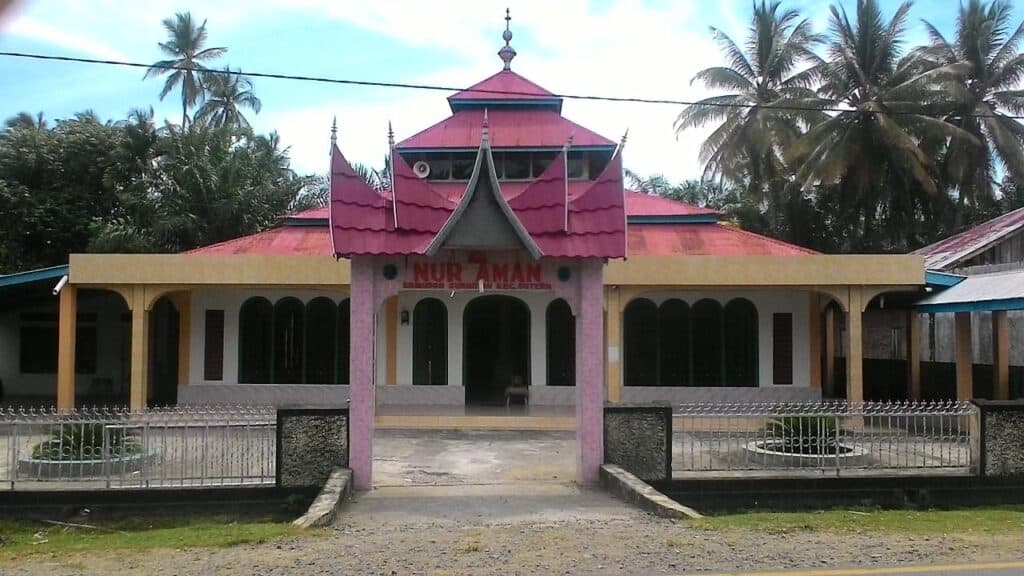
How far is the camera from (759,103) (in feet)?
103

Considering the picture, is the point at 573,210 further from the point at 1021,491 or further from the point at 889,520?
the point at 1021,491

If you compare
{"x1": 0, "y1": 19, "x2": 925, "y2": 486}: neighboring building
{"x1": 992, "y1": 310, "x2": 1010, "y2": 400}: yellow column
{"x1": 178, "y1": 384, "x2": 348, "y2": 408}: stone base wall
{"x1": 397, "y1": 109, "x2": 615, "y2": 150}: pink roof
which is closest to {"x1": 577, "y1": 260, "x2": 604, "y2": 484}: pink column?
{"x1": 0, "y1": 19, "x2": 925, "y2": 486}: neighboring building

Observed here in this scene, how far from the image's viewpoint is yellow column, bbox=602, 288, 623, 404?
53.9 feet

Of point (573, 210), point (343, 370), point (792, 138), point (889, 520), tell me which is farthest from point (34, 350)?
point (792, 138)

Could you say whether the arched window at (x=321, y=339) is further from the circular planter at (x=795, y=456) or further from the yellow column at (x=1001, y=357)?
the yellow column at (x=1001, y=357)

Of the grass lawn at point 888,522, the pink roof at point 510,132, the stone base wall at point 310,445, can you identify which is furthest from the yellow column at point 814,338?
the stone base wall at point 310,445

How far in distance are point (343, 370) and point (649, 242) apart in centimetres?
709

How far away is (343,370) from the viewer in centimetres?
1859

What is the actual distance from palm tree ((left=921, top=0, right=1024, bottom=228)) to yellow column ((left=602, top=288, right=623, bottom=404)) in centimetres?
1747

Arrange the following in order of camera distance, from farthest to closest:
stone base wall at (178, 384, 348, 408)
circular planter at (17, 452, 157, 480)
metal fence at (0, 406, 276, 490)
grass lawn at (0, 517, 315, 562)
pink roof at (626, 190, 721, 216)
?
pink roof at (626, 190, 721, 216) → stone base wall at (178, 384, 348, 408) → circular planter at (17, 452, 157, 480) → metal fence at (0, 406, 276, 490) → grass lawn at (0, 517, 315, 562)

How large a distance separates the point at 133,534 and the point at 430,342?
414 inches

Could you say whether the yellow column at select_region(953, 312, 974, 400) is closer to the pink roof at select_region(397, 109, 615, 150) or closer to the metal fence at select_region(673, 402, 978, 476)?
the metal fence at select_region(673, 402, 978, 476)

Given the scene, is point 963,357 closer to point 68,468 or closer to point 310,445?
point 310,445

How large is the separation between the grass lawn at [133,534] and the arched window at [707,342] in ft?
37.0
